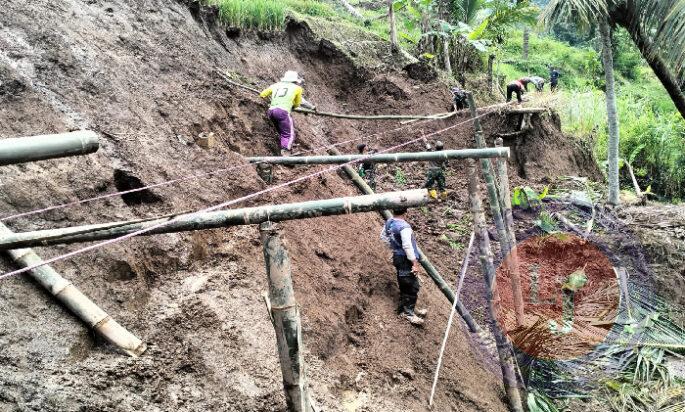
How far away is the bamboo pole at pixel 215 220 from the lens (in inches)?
99.2

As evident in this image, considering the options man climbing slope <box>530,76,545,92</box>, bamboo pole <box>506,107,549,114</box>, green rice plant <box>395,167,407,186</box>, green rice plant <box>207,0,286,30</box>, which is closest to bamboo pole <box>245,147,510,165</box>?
green rice plant <box>207,0,286,30</box>

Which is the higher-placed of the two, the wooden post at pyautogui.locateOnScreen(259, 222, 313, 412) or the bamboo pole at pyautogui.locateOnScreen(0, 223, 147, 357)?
the wooden post at pyautogui.locateOnScreen(259, 222, 313, 412)

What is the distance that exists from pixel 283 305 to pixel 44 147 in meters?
1.31

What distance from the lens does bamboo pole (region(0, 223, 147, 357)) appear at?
11.6 ft

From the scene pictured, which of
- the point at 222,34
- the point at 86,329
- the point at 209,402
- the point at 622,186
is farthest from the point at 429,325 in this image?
the point at 622,186

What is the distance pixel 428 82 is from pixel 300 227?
19.6 ft

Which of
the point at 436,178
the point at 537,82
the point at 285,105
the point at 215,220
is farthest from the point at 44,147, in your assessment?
the point at 537,82

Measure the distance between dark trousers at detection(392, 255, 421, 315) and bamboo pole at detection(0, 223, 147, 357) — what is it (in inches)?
107

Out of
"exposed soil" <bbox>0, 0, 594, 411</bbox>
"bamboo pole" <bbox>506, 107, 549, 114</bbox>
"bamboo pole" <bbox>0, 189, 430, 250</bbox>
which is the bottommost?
"bamboo pole" <bbox>506, 107, 549, 114</bbox>

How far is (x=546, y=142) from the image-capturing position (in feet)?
32.7

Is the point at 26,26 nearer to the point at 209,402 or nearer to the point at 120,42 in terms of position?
the point at 120,42

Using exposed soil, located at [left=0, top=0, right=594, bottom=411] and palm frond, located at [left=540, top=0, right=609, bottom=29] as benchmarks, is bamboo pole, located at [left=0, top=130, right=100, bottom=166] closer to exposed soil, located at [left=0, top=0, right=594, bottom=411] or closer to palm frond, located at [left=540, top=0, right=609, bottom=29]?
exposed soil, located at [left=0, top=0, right=594, bottom=411]

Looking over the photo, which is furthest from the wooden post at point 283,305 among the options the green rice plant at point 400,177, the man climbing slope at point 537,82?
the man climbing slope at point 537,82

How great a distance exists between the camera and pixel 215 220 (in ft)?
8.38
